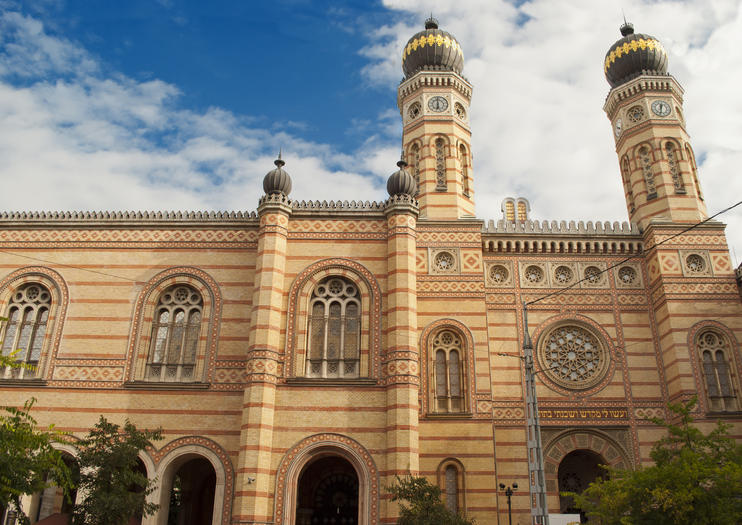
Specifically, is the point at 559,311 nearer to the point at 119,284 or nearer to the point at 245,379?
the point at 245,379

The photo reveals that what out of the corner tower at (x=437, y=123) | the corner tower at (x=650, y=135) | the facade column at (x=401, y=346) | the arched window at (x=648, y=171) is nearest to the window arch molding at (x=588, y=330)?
the corner tower at (x=650, y=135)

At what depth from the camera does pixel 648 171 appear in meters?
23.6

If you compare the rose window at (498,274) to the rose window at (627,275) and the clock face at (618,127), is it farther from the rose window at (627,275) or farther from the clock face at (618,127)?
the clock face at (618,127)

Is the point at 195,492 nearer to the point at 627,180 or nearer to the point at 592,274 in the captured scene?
the point at 592,274

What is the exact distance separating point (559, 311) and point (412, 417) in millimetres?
7315

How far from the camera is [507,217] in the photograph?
82.4 ft

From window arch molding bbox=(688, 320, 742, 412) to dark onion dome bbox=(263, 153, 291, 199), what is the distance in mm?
13696

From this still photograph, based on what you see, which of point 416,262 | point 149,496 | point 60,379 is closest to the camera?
point 149,496

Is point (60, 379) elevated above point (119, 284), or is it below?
below

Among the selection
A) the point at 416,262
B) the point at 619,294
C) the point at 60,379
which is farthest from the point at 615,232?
the point at 60,379

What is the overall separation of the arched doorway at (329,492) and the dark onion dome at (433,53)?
1533 cm

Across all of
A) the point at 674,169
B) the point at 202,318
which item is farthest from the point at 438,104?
the point at 202,318

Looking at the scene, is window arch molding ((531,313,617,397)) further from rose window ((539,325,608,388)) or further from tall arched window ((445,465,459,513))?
tall arched window ((445,465,459,513))

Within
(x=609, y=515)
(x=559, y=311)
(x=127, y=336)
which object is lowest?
(x=609, y=515)
